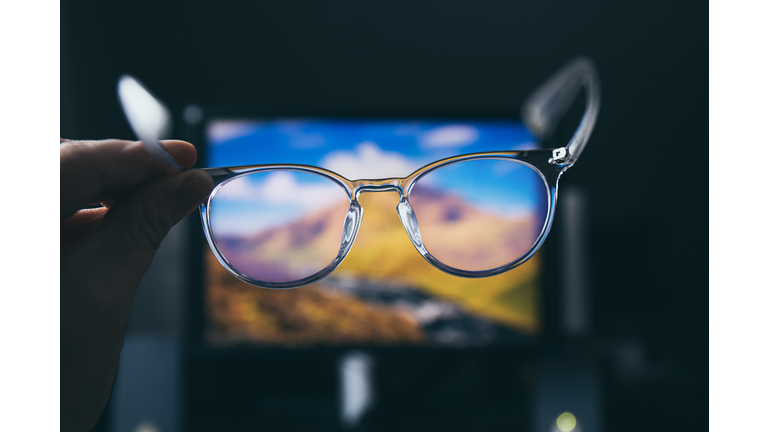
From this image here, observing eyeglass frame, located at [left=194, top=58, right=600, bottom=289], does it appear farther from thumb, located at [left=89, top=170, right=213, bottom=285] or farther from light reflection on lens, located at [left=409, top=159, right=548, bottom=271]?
light reflection on lens, located at [left=409, top=159, right=548, bottom=271]

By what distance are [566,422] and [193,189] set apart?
3.50ft

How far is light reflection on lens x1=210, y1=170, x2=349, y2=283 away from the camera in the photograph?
0.91 m

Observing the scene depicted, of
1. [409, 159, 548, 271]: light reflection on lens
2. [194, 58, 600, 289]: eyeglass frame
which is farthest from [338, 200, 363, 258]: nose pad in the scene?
[409, 159, 548, 271]: light reflection on lens

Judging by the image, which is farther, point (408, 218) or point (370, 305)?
point (370, 305)

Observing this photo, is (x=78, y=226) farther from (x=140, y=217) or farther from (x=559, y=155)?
(x=559, y=155)

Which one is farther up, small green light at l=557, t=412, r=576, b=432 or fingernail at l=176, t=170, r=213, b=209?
fingernail at l=176, t=170, r=213, b=209

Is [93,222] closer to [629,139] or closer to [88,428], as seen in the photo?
[88,428]

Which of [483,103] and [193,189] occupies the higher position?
[483,103]

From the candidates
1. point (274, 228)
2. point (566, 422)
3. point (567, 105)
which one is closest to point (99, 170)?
point (274, 228)

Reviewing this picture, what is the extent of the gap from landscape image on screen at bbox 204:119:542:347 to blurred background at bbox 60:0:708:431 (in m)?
0.12

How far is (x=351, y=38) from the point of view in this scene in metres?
1.37

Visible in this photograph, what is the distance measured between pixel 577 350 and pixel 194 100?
1.43m

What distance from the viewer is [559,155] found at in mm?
479

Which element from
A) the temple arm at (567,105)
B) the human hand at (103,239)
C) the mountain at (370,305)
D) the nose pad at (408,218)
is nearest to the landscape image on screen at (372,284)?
the mountain at (370,305)
